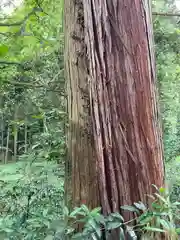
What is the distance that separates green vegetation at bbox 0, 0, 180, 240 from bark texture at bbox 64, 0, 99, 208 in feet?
0.37

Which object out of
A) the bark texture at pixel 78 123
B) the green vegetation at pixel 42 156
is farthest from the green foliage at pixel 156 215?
the bark texture at pixel 78 123

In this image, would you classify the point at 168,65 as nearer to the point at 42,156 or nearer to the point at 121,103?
the point at 42,156

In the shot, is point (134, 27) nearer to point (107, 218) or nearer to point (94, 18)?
point (94, 18)

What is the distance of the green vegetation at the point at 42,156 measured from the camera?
3.57ft

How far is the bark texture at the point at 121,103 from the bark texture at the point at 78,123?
0.04 m

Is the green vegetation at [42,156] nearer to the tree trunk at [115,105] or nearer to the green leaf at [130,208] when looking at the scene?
the green leaf at [130,208]

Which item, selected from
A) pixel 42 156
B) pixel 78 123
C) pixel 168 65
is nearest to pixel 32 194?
pixel 42 156

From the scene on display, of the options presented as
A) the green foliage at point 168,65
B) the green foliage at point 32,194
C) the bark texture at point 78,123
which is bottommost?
the green foliage at point 32,194

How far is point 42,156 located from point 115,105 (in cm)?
107

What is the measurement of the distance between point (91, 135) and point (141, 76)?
1.26ft

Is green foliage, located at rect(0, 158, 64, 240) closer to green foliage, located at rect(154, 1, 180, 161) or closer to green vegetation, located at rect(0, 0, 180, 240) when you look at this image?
green vegetation, located at rect(0, 0, 180, 240)

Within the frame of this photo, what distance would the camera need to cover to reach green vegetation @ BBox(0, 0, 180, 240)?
1.09 m

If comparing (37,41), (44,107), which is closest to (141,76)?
(37,41)

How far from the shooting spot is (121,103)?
1.24 metres
